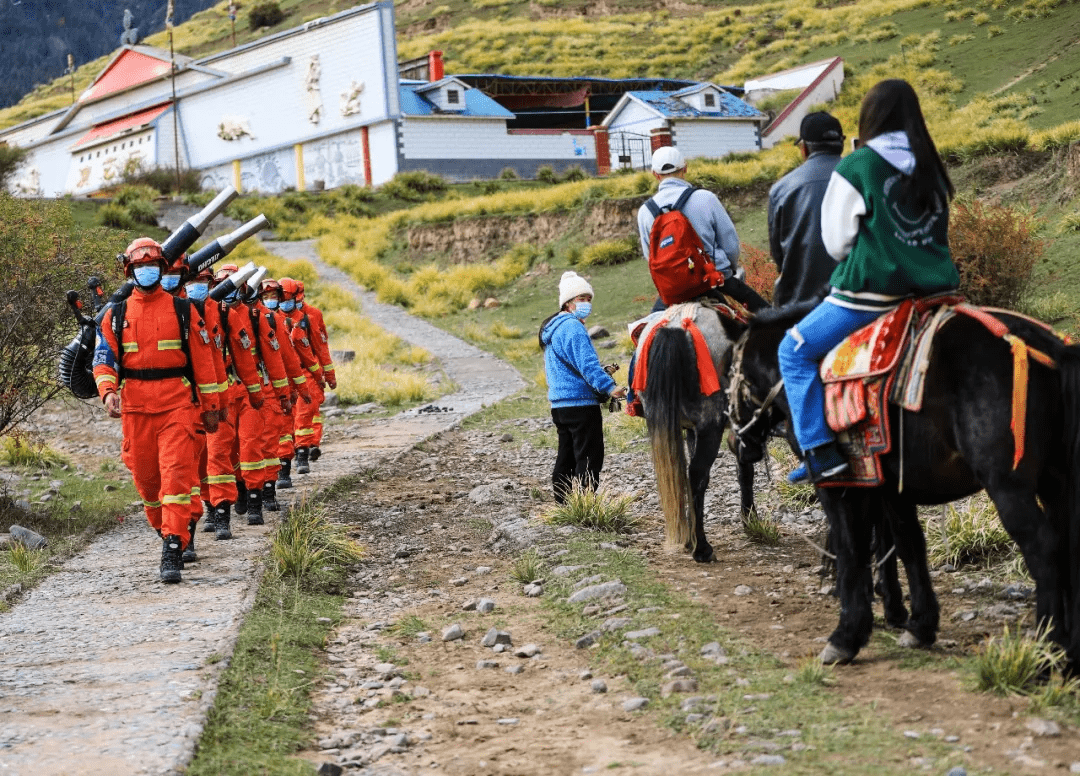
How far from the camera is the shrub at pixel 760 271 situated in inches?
690

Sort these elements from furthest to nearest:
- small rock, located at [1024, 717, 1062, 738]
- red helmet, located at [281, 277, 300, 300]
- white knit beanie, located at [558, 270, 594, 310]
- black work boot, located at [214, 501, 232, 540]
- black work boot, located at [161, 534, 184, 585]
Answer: red helmet, located at [281, 277, 300, 300], black work boot, located at [214, 501, 232, 540], white knit beanie, located at [558, 270, 594, 310], black work boot, located at [161, 534, 184, 585], small rock, located at [1024, 717, 1062, 738]

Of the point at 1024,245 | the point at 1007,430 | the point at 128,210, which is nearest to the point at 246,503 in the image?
the point at 1007,430

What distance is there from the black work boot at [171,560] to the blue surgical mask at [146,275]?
68.7 inches

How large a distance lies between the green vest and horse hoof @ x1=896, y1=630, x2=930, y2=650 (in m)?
1.62

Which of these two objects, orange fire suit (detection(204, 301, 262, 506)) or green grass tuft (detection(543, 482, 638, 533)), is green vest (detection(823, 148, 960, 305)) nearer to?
green grass tuft (detection(543, 482, 638, 533))

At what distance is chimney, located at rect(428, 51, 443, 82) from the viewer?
187 feet

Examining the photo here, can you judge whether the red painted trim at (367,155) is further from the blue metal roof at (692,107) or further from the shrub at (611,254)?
the shrub at (611,254)

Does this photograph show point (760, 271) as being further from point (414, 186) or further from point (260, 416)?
point (414, 186)

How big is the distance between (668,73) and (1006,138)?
5178cm

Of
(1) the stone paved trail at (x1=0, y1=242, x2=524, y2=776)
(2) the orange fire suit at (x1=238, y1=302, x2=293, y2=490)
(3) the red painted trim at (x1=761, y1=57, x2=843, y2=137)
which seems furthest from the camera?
(3) the red painted trim at (x1=761, y1=57, x2=843, y2=137)

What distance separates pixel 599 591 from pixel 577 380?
8.07 feet

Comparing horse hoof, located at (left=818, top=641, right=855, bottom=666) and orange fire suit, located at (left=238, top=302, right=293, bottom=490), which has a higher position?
orange fire suit, located at (left=238, top=302, right=293, bottom=490)

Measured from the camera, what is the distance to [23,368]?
12.0m

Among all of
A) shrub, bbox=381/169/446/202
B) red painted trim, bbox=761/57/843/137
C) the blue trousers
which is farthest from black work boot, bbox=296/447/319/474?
red painted trim, bbox=761/57/843/137
